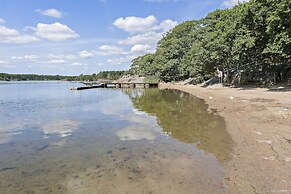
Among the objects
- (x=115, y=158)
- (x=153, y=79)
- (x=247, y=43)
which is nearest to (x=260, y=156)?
(x=115, y=158)

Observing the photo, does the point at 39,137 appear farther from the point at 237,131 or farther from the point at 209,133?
the point at 237,131

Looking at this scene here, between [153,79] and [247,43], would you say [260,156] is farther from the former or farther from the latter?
[153,79]

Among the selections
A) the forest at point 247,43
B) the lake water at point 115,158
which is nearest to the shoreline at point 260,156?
the lake water at point 115,158

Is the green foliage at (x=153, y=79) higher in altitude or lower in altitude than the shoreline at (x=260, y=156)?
higher

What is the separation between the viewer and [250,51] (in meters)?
29.8

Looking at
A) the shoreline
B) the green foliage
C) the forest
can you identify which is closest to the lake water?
the shoreline

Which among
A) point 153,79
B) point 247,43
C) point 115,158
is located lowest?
point 115,158

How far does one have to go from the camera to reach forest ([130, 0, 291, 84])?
2409 centimetres

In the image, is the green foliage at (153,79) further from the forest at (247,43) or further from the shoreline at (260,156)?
the shoreline at (260,156)

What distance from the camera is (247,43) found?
26.7m

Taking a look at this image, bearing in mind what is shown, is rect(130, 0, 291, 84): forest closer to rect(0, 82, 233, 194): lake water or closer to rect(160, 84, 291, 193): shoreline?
rect(160, 84, 291, 193): shoreline

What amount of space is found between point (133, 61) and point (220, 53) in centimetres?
8961

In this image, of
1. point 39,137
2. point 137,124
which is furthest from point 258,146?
point 39,137

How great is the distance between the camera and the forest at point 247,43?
79.0ft
